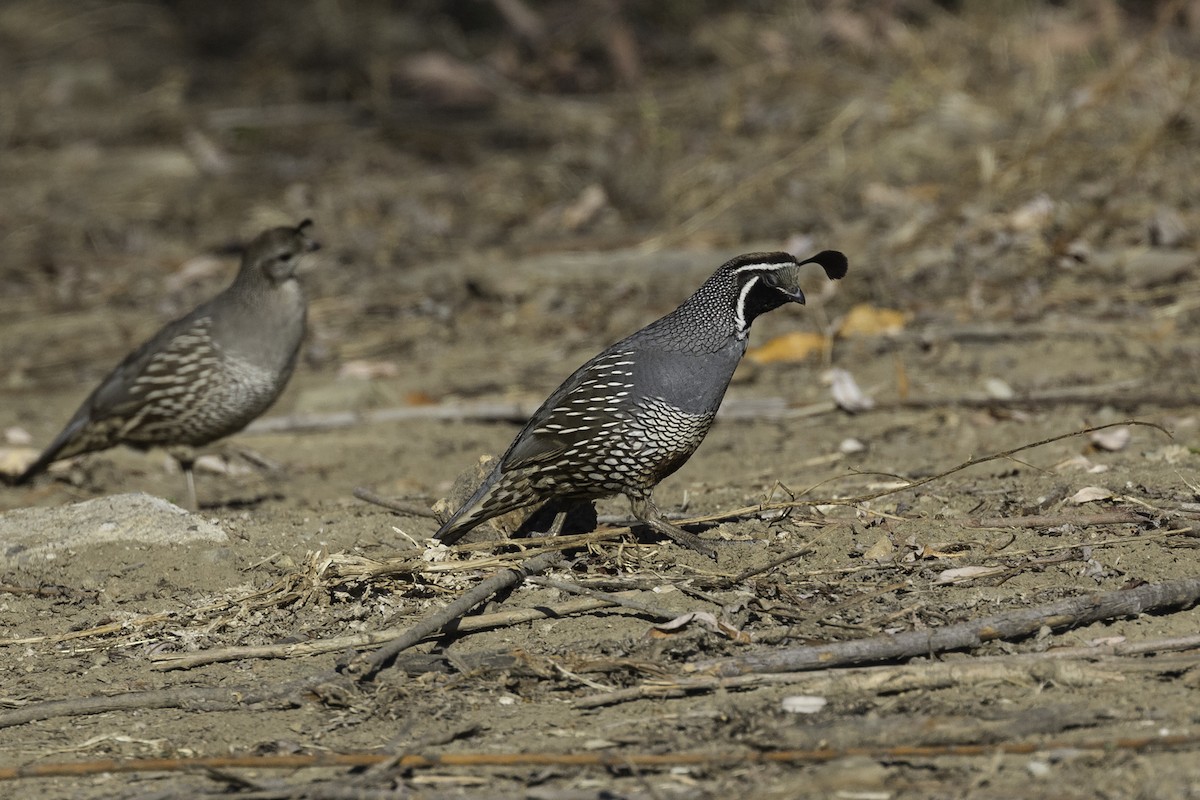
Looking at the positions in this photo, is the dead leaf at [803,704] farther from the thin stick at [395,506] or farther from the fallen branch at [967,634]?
the thin stick at [395,506]

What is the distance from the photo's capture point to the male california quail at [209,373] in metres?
6.26

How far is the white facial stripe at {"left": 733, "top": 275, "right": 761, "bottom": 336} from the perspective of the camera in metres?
4.55

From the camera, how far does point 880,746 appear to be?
10.3 feet

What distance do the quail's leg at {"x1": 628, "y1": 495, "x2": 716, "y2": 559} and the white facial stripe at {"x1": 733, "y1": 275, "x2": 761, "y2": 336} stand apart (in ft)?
1.96

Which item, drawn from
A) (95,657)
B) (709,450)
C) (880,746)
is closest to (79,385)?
(709,450)

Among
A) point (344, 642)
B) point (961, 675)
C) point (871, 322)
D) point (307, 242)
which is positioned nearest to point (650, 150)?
point (871, 322)

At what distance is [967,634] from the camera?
11.6 ft

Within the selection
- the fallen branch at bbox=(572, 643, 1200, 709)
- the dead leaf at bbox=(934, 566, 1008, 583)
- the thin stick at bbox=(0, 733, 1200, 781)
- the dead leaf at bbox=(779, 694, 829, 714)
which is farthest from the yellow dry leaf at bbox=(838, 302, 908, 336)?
the thin stick at bbox=(0, 733, 1200, 781)

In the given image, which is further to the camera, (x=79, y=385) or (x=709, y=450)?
(x=79, y=385)

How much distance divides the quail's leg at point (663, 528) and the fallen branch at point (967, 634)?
0.78 metres

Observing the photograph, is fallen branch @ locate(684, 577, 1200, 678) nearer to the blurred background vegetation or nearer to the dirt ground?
the dirt ground

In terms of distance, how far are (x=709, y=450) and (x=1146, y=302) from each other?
2.48 m

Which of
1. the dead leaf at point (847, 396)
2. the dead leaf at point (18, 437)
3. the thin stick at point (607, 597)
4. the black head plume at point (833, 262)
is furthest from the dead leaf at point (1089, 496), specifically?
the dead leaf at point (18, 437)

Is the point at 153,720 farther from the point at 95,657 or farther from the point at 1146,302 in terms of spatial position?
the point at 1146,302
